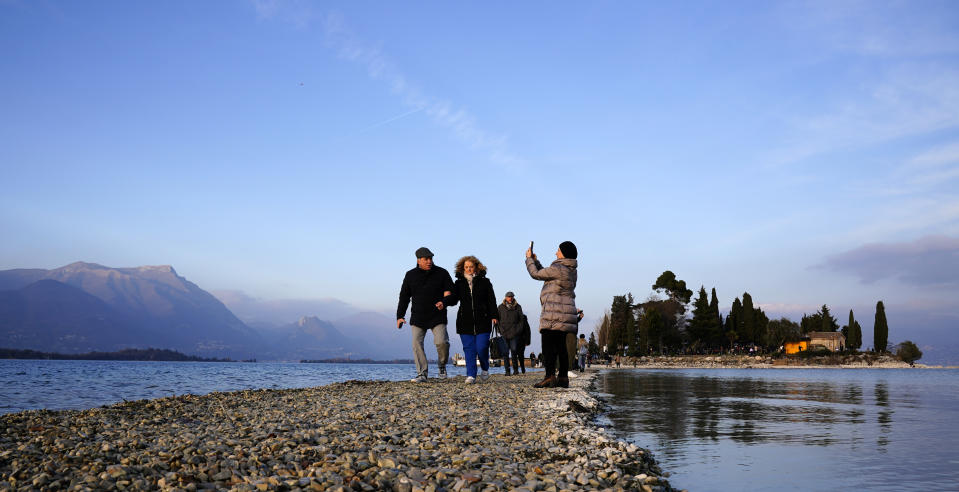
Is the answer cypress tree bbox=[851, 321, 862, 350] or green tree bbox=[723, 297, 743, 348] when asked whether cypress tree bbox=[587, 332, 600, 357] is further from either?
cypress tree bbox=[851, 321, 862, 350]

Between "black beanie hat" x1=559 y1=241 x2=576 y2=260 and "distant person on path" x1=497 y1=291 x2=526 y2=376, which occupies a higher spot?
"black beanie hat" x1=559 y1=241 x2=576 y2=260

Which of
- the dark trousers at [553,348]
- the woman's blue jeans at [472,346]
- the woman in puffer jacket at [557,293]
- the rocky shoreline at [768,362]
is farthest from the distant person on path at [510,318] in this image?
the rocky shoreline at [768,362]

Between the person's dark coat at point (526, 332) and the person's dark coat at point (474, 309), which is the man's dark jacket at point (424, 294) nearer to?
the person's dark coat at point (474, 309)

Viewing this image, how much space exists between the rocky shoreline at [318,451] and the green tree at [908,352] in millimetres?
92684

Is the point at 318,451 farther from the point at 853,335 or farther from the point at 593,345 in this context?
the point at 853,335

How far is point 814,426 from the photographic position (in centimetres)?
691

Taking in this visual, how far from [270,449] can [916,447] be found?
5465 mm

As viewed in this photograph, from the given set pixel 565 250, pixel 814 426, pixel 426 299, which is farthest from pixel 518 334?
pixel 814 426

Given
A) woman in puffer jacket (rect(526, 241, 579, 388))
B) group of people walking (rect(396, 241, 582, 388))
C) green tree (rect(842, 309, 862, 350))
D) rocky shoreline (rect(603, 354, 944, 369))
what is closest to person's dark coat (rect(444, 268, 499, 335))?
group of people walking (rect(396, 241, 582, 388))

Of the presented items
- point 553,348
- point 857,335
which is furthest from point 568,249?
point 857,335

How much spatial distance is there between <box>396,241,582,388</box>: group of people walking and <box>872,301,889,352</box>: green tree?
89.5 m

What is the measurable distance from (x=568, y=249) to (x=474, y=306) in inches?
127

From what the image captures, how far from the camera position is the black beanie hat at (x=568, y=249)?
32.8ft

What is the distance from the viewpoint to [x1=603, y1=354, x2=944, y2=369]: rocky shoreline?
74.2 meters
